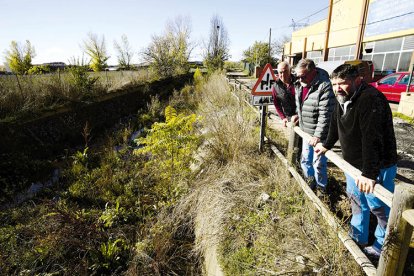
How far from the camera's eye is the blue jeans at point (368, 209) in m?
2.32

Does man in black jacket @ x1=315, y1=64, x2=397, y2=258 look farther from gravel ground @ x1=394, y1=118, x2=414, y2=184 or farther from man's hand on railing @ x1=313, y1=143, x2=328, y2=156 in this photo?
gravel ground @ x1=394, y1=118, x2=414, y2=184

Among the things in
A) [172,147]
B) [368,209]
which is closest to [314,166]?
[368,209]

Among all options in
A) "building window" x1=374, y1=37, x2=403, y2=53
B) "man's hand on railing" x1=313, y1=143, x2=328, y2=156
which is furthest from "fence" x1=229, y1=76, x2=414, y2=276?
"building window" x1=374, y1=37, x2=403, y2=53

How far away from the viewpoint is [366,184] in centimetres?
200

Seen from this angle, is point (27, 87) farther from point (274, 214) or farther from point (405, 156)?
point (405, 156)

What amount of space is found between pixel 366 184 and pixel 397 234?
0.44 meters

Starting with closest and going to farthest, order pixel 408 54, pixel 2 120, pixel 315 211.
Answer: pixel 315 211 < pixel 2 120 < pixel 408 54

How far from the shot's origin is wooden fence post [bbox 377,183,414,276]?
1.56m

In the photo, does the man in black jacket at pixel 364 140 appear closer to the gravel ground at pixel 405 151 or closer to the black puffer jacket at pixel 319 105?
the black puffer jacket at pixel 319 105

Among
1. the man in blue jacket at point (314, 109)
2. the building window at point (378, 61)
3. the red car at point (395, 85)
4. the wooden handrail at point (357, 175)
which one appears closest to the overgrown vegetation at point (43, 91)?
the man in blue jacket at point (314, 109)

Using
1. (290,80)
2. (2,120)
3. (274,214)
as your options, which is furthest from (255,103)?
(2,120)

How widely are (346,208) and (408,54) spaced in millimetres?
15000

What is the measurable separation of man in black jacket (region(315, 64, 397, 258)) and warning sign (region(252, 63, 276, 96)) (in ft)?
5.67

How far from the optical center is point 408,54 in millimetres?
13492
